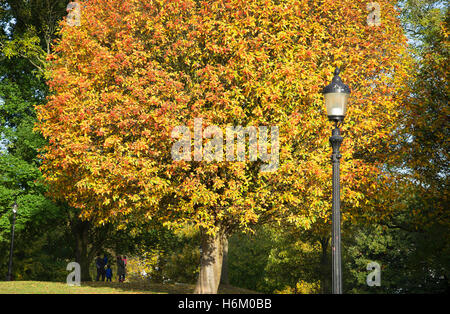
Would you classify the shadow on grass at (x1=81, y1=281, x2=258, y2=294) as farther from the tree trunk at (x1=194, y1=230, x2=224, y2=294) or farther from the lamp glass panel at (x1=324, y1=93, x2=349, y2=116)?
the lamp glass panel at (x1=324, y1=93, x2=349, y2=116)

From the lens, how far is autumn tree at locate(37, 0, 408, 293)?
16.2 meters

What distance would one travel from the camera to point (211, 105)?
17.5 meters

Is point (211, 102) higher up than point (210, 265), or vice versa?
point (211, 102)

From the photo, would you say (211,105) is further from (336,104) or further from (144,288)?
(144,288)

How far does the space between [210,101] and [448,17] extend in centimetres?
1286

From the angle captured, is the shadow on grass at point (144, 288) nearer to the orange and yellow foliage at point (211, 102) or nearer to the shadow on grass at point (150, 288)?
the shadow on grass at point (150, 288)

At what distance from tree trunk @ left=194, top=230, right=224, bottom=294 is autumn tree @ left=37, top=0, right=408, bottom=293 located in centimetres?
4

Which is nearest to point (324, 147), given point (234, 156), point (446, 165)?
point (234, 156)

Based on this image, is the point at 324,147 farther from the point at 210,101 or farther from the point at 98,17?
the point at 98,17

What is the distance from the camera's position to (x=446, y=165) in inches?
810

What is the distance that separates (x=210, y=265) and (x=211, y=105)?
5.89 metres

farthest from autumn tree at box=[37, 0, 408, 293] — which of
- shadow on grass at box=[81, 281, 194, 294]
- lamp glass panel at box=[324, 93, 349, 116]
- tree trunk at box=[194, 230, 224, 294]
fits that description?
lamp glass panel at box=[324, 93, 349, 116]

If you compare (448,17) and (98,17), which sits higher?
(448,17)

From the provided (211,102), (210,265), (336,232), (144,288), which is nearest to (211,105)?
(211,102)
